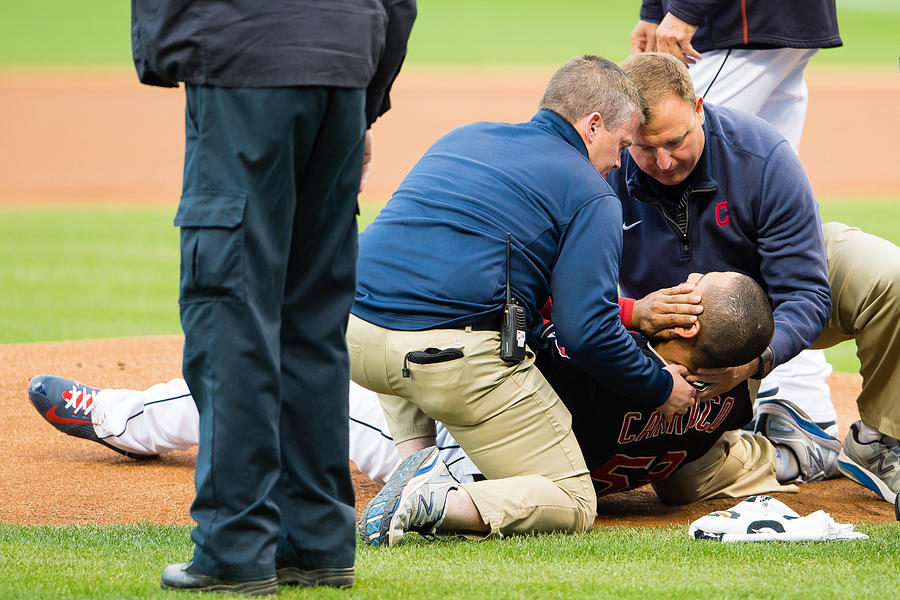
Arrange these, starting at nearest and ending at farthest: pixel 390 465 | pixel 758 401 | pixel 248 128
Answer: pixel 248 128
pixel 390 465
pixel 758 401

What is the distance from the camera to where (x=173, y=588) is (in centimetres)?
243

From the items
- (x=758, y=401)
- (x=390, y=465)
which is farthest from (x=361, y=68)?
(x=758, y=401)

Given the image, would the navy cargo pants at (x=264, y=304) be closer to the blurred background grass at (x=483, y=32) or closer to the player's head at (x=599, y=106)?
the player's head at (x=599, y=106)

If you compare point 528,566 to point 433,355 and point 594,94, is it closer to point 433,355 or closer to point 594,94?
point 433,355

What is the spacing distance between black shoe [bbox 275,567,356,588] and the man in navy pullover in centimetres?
75

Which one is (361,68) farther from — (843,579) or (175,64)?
(843,579)

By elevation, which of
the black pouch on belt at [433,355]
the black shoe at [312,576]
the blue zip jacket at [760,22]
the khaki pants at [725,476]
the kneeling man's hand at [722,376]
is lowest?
the khaki pants at [725,476]

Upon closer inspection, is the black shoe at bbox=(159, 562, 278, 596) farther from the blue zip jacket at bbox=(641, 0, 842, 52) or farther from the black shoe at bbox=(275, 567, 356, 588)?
the blue zip jacket at bbox=(641, 0, 842, 52)

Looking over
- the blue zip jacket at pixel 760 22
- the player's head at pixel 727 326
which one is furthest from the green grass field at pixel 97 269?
the player's head at pixel 727 326

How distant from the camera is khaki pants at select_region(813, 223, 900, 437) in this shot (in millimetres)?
4172

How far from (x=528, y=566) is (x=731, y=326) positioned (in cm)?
117

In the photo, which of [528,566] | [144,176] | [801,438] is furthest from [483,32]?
[528,566]

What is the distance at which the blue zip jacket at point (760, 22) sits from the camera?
483 cm

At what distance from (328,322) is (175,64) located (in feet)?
2.08
